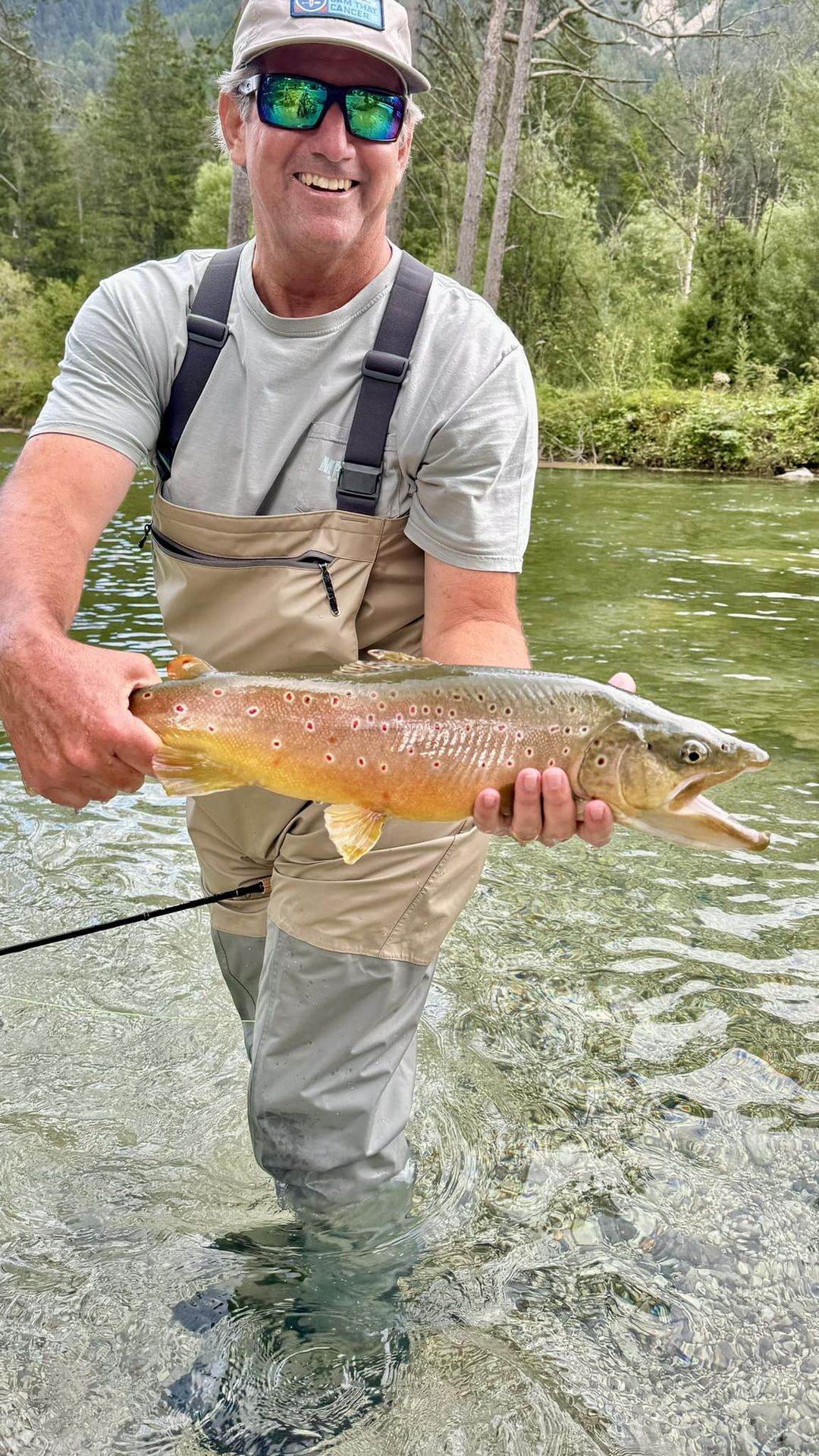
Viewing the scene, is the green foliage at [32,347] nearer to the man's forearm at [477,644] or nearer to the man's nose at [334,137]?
the man's nose at [334,137]

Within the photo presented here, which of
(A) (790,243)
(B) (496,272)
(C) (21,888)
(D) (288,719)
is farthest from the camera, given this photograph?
(A) (790,243)

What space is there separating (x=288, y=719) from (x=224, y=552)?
1.76ft

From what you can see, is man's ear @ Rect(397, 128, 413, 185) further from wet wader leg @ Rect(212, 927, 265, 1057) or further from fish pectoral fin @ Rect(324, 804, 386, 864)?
wet wader leg @ Rect(212, 927, 265, 1057)

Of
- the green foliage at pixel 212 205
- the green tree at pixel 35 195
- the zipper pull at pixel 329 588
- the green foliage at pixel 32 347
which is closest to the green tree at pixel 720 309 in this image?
the green foliage at pixel 212 205

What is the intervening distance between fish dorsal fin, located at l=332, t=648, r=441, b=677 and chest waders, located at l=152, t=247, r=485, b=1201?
221 millimetres

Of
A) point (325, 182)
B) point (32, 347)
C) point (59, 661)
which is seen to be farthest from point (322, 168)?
point (32, 347)

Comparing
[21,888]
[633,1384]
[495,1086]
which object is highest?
[633,1384]

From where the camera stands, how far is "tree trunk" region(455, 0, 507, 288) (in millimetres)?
24203

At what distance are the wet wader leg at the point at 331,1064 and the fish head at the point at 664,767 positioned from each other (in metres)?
0.69

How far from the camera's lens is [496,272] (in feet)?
95.5

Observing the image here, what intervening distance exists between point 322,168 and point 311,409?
582 millimetres

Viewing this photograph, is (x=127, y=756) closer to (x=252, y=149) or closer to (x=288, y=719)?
(x=288, y=719)

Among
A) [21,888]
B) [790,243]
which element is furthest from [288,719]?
[790,243]

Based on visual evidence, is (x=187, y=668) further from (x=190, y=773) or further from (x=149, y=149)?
(x=149, y=149)
